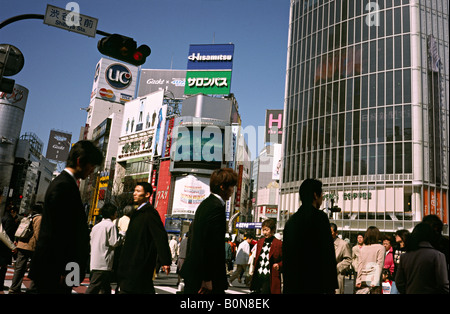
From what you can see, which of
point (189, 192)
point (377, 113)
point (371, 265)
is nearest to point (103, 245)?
point (371, 265)

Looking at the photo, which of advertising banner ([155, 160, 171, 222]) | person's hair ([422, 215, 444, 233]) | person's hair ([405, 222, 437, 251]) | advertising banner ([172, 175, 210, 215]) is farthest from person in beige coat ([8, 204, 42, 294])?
advertising banner ([155, 160, 171, 222])

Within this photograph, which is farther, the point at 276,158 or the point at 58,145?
the point at 58,145

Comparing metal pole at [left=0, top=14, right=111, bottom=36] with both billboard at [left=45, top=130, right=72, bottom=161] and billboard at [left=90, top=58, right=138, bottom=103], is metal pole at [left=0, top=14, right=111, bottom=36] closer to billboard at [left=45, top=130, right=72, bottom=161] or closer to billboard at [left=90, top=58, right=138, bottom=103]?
billboard at [left=90, top=58, right=138, bottom=103]

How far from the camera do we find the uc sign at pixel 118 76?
91.9 metres

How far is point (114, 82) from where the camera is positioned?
93.1 m

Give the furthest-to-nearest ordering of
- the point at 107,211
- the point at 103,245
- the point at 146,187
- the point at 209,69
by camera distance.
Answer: the point at 209,69, the point at 107,211, the point at 103,245, the point at 146,187

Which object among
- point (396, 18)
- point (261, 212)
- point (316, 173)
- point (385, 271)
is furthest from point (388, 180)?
point (261, 212)

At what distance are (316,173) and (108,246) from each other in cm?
4432

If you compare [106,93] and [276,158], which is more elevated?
[106,93]

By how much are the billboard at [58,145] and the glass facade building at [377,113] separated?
66.2 m

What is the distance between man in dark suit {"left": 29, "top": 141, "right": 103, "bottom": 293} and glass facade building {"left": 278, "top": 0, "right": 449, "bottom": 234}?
4044 cm

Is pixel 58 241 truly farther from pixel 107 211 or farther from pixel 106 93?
pixel 106 93

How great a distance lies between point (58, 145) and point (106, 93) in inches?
716

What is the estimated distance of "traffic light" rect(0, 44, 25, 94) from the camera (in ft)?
21.8
